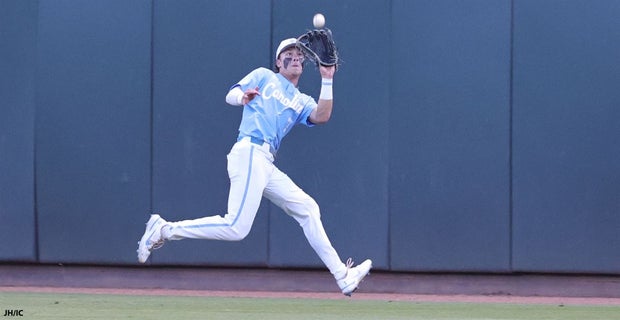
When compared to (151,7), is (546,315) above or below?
below

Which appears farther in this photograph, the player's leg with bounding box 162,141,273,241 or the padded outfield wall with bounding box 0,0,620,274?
the padded outfield wall with bounding box 0,0,620,274

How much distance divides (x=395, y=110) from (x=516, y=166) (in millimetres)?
1097

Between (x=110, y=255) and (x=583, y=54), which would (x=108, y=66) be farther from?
(x=583, y=54)

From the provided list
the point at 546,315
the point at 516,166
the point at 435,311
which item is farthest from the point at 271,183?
the point at 516,166

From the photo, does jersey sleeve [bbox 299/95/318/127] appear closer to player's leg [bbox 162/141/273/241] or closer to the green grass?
player's leg [bbox 162/141/273/241]

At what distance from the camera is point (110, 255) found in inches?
404

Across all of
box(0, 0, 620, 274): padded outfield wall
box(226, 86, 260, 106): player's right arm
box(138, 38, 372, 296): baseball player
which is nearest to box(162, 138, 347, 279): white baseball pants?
box(138, 38, 372, 296): baseball player

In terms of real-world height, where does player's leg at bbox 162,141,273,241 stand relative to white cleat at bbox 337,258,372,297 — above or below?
above

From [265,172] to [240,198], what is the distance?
0.24 m

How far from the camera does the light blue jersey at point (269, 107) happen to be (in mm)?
7926

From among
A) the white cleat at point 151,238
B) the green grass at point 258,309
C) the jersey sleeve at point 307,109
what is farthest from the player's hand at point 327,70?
the green grass at point 258,309

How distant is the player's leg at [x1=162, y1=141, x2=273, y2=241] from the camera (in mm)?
7816

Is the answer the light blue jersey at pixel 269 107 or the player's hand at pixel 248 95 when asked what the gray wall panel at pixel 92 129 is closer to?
the light blue jersey at pixel 269 107

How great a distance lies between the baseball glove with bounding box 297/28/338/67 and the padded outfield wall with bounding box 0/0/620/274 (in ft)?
7.06
